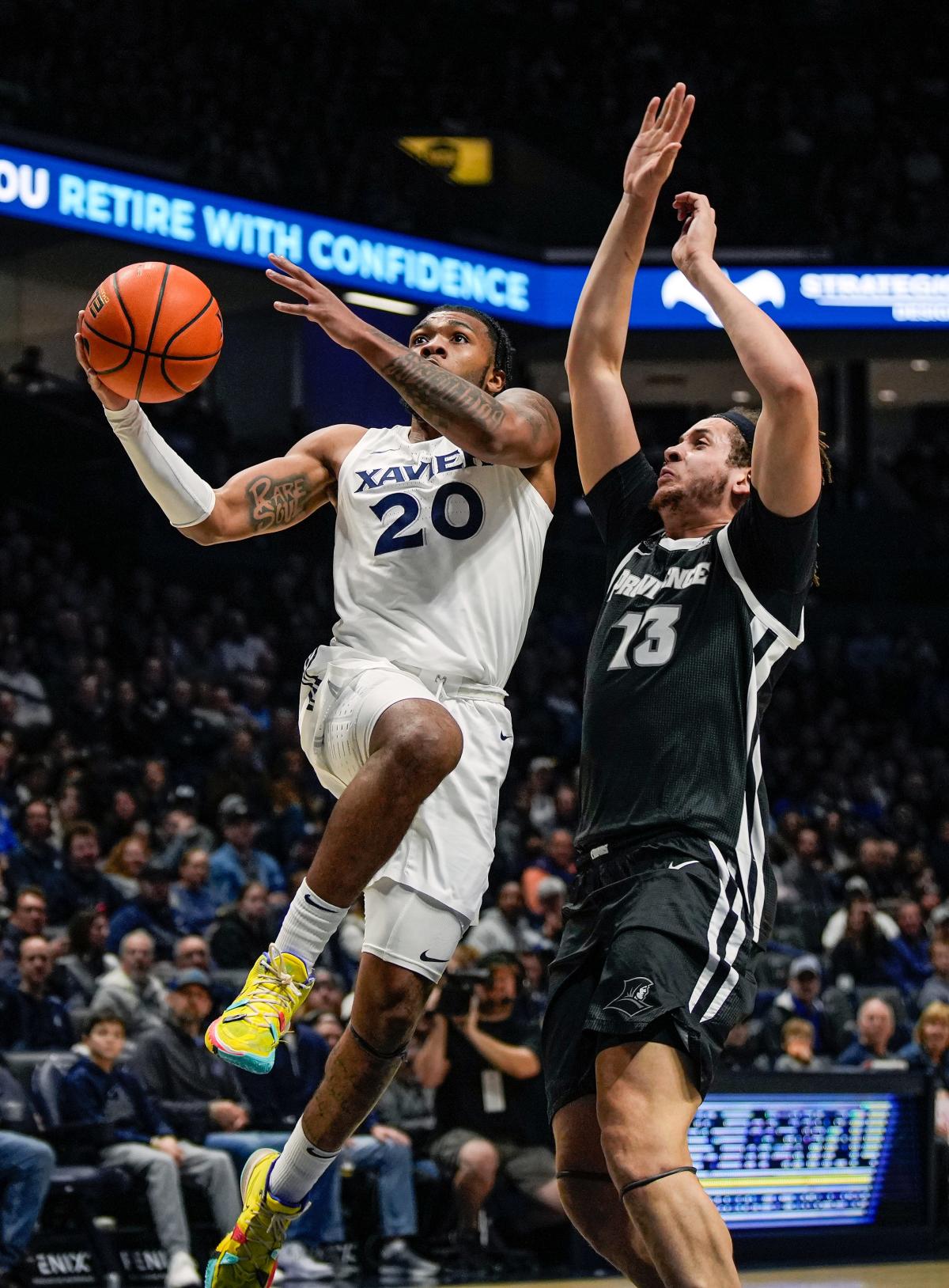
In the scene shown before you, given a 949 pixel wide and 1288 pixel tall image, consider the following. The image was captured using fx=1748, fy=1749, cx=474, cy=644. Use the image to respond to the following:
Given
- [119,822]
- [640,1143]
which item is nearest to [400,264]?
[119,822]

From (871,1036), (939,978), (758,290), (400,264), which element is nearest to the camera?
(871,1036)

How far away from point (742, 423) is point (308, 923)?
1.76 m

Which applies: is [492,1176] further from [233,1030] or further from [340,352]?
[340,352]

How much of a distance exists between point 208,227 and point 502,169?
5784mm

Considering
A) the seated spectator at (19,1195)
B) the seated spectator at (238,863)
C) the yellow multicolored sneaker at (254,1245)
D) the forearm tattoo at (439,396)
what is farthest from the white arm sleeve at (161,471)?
the seated spectator at (238,863)

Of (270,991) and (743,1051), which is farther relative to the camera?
(743,1051)

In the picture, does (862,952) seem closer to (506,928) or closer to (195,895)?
(506,928)

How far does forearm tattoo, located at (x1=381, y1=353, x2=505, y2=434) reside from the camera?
4602 millimetres

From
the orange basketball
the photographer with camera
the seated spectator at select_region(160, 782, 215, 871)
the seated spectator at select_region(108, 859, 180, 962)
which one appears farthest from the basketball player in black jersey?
the seated spectator at select_region(160, 782, 215, 871)

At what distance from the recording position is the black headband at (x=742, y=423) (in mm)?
4648

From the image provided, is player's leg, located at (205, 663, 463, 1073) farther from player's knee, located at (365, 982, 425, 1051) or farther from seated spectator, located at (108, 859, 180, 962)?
seated spectator, located at (108, 859, 180, 962)

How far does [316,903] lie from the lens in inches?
180

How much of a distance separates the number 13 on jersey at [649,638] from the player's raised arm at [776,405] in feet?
1.32

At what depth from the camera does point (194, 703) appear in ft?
51.1
